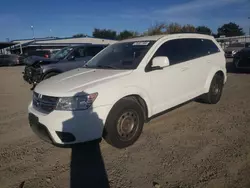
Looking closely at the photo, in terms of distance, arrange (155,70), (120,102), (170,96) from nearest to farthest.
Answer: (120,102)
(155,70)
(170,96)

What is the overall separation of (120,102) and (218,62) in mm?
3521

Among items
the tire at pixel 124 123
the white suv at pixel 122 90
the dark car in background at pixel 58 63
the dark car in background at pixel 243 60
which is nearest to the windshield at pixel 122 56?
the white suv at pixel 122 90

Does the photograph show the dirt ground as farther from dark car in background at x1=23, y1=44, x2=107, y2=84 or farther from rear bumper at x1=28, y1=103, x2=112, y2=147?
dark car in background at x1=23, y1=44, x2=107, y2=84

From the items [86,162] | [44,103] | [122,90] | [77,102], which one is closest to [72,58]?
[44,103]

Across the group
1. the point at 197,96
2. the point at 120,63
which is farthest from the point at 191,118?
the point at 120,63

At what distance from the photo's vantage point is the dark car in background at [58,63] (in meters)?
8.75

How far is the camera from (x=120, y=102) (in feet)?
12.0

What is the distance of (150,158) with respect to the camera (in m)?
3.46

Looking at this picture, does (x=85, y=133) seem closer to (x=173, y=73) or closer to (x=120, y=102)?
(x=120, y=102)

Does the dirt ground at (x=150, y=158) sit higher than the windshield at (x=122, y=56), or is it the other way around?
the windshield at (x=122, y=56)

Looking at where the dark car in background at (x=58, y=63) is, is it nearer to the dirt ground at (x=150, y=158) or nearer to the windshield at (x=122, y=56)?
the windshield at (x=122, y=56)

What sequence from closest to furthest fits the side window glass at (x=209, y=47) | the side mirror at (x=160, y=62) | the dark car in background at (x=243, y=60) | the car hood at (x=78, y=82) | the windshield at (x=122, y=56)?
the car hood at (x=78, y=82) → the side mirror at (x=160, y=62) → the windshield at (x=122, y=56) → the side window glass at (x=209, y=47) → the dark car in background at (x=243, y=60)

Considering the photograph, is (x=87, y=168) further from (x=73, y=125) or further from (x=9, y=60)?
(x=9, y=60)

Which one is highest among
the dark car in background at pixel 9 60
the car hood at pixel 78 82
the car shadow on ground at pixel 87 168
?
the dark car in background at pixel 9 60
